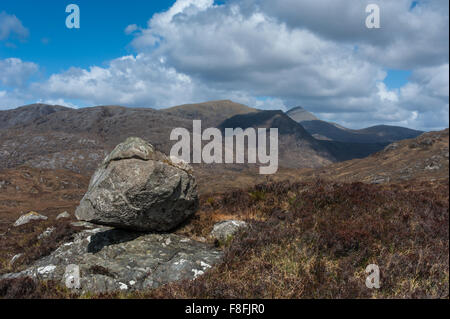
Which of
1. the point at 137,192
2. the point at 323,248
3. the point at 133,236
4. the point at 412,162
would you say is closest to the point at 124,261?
the point at 133,236

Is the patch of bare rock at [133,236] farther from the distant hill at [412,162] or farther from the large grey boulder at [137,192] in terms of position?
the distant hill at [412,162]

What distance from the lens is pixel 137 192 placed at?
28.9ft

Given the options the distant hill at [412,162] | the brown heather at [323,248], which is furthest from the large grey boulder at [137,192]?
the distant hill at [412,162]

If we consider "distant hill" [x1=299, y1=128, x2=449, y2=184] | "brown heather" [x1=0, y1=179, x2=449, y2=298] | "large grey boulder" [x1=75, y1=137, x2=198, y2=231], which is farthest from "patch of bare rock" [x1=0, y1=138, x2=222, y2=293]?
"distant hill" [x1=299, y1=128, x2=449, y2=184]

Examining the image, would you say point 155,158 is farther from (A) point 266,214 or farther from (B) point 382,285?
(B) point 382,285

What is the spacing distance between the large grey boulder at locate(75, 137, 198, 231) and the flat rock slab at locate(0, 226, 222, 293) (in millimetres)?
672

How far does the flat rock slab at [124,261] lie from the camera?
22.7 ft

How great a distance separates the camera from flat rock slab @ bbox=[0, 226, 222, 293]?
273 inches

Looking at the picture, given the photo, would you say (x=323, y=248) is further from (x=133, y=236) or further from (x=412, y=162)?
(x=412, y=162)

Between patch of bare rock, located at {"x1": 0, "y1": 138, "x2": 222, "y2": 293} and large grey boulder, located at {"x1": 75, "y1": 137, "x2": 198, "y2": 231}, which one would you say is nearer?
patch of bare rock, located at {"x1": 0, "y1": 138, "x2": 222, "y2": 293}

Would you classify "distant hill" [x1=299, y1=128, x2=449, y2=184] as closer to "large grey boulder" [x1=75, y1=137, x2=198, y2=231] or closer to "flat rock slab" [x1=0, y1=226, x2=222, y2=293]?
"large grey boulder" [x1=75, y1=137, x2=198, y2=231]

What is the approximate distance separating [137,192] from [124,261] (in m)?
1.96

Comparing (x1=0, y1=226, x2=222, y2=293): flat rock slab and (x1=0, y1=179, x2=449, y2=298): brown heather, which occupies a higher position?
(x1=0, y1=179, x2=449, y2=298): brown heather
